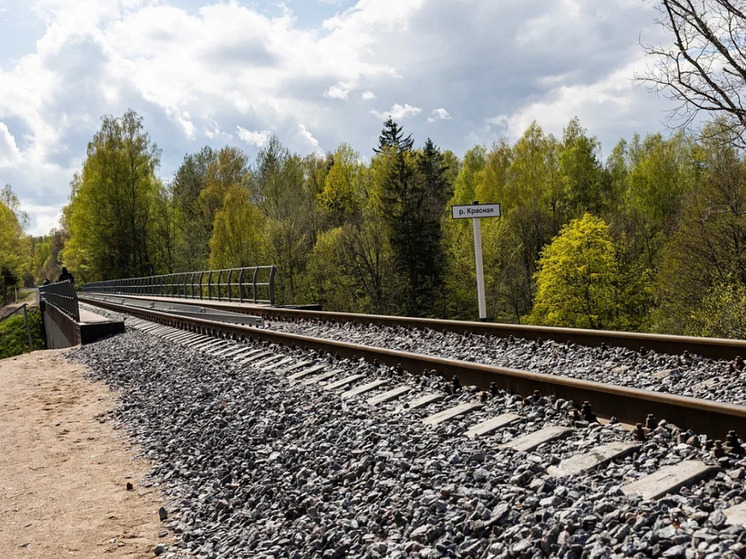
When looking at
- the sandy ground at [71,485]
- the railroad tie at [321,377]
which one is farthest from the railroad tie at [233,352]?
the railroad tie at [321,377]

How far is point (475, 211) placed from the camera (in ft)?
40.1

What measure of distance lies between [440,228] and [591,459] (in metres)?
A: 33.9

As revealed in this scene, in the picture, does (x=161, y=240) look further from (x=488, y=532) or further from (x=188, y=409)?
(x=488, y=532)

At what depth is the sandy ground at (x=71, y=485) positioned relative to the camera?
15.8 feet

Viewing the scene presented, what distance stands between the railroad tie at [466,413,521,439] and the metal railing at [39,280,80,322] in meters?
16.2

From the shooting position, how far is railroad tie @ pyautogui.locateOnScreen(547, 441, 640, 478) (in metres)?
3.63

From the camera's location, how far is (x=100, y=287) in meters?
48.3

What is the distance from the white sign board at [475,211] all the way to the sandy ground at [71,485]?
6.56 metres

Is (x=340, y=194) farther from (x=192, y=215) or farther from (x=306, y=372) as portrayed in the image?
(x=306, y=372)

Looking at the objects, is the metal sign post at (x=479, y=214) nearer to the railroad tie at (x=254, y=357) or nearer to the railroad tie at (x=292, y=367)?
the railroad tie at (x=254, y=357)

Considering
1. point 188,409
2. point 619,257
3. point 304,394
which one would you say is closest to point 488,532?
point 304,394

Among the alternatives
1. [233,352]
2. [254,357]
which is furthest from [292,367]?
[233,352]

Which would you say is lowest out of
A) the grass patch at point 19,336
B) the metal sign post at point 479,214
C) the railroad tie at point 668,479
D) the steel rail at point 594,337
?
the grass patch at point 19,336

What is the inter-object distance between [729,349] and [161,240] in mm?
56902
